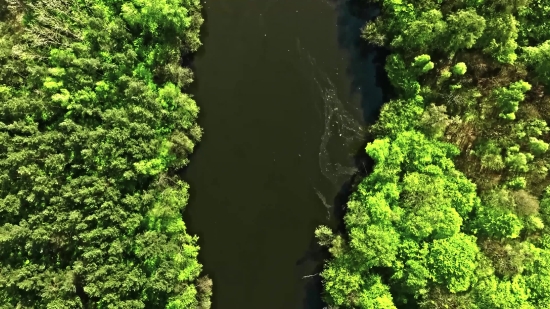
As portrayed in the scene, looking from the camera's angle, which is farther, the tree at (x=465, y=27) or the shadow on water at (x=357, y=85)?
the shadow on water at (x=357, y=85)

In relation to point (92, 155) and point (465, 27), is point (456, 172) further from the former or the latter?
point (92, 155)

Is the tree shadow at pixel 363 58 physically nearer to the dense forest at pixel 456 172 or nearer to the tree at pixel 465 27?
the dense forest at pixel 456 172

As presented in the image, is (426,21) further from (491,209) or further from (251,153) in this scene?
(251,153)

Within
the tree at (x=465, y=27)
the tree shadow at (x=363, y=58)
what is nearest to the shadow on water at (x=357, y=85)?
the tree shadow at (x=363, y=58)

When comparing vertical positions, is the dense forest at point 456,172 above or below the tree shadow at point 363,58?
below

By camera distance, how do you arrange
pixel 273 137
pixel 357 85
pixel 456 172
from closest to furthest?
pixel 456 172, pixel 357 85, pixel 273 137

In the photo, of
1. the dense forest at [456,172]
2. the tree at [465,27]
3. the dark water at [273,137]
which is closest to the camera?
the dense forest at [456,172]

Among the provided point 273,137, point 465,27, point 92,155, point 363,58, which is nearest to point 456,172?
point 465,27
